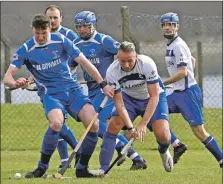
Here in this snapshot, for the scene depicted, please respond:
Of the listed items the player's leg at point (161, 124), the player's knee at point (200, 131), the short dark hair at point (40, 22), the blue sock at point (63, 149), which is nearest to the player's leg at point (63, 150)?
the blue sock at point (63, 149)

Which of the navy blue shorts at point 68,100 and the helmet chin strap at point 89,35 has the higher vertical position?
the helmet chin strap at point 89,35

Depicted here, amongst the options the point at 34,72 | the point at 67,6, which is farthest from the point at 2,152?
the point at 67,6

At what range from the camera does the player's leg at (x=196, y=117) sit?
45.0 feet

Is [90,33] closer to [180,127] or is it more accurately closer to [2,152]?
[2,152]

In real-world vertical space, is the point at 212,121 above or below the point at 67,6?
below

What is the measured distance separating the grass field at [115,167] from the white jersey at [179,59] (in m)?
1.22

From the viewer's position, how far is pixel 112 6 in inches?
918

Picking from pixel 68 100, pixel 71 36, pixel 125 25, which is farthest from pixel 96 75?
pixel 125 25

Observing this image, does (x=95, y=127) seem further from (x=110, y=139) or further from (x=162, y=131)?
(x=162, y=131)

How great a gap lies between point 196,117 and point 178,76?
661mm

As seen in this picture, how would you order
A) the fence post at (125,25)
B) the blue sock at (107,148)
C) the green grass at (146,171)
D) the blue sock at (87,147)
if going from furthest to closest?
the fence post at (125,25) → the blue sock at (87,147) → the blue sock at (107,148) → the green grass at (146,171)

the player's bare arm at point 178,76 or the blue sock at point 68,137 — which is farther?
the blue sock at point 68,137

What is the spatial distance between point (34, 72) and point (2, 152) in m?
5.04

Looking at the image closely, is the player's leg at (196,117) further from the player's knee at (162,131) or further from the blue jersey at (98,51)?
the player's knee at (162,131)
